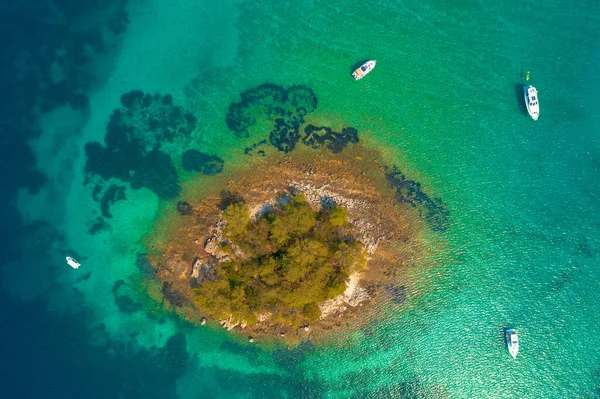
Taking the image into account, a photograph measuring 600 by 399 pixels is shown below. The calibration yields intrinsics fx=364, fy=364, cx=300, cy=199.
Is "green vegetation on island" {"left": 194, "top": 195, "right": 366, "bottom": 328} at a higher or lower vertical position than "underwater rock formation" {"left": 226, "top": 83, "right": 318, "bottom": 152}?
lower

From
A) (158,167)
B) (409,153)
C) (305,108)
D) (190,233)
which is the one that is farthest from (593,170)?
(158,167)

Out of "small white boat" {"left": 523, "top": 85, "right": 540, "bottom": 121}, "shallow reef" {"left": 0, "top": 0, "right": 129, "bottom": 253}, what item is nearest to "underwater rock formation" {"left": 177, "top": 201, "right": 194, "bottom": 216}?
"shallow reef" {"left": 0, "top": 0, "right": 129, "bottom": 253}

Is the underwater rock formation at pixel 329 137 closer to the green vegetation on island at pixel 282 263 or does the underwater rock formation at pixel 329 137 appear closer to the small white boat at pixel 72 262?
the green vegetation on island at pixel 282 263

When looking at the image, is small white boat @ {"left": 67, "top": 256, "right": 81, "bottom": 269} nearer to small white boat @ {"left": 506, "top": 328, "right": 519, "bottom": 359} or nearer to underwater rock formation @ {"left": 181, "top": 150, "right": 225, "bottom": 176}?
underwater rock formation @ {"left": 181, "top": 150, "right": 225, "bottom": 176}

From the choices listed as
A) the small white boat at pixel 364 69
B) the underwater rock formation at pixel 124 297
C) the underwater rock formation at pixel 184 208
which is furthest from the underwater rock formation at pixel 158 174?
the small white boat at pixel 364 69

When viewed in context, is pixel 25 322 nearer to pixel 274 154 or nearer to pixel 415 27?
pixel 274 154
